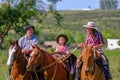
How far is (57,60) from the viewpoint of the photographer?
13008mm

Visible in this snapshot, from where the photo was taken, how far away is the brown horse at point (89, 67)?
1177 centimetres

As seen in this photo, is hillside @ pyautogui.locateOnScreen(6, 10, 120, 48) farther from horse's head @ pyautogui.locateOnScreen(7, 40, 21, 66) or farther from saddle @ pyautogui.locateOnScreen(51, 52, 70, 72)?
horse's head @ pyautogui.locateOnScreen(7, 40, 21, 66)

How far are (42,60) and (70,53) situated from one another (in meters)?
1.41

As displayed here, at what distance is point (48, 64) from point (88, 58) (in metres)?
1.39

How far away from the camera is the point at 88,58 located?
38.5ft

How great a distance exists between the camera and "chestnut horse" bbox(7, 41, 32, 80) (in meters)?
12.1

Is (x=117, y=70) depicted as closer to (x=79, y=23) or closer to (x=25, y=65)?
(x=25, y=65)

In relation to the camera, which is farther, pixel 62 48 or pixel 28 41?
pixel 62 48

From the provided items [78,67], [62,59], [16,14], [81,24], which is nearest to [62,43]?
[62,59]

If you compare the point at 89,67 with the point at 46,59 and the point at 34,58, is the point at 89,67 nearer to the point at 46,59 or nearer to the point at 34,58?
the point at 46,59

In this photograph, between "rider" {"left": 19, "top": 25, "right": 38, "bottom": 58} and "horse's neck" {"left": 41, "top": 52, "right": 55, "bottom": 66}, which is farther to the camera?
"rider" {"left": 19, "top": 25, "right": 38, "bottom": 58}

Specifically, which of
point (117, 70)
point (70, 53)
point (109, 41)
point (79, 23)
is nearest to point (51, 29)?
point (79, 23)

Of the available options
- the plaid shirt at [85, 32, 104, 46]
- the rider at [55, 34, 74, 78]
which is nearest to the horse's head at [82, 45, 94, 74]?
the plaid shirt at [85, 32, 104, 46]

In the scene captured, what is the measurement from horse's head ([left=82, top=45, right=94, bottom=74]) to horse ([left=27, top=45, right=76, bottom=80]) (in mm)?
1160
